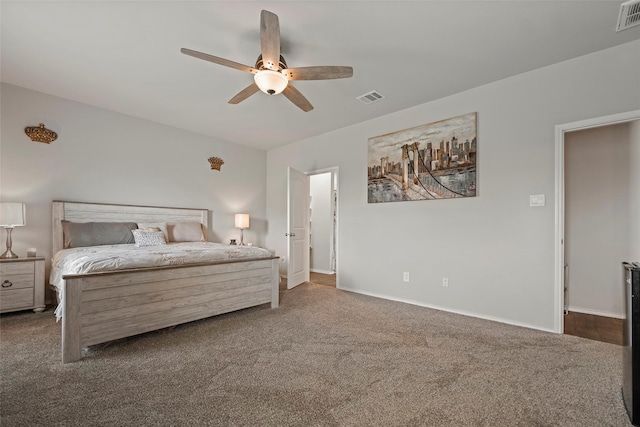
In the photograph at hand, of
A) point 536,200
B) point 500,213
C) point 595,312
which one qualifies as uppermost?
point 536,200

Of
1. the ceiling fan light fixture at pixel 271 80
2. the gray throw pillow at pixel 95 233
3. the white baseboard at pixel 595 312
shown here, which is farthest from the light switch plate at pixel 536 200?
the gray throw pillow at pixel 95 233

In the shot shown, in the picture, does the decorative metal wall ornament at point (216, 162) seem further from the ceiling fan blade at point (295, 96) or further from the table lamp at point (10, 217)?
the ceiling fan blade at point (295, 96)

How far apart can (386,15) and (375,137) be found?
210cm

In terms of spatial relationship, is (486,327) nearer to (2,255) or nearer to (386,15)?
(386,15)

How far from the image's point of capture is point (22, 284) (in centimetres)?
307

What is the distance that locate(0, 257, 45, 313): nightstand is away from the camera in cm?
297

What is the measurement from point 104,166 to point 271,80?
326 cm

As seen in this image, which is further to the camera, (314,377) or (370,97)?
(370,97)

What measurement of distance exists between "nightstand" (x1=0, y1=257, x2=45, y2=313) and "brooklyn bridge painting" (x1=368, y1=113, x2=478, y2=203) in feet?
13.8

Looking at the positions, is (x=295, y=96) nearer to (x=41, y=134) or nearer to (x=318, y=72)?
(x=318, y=72)

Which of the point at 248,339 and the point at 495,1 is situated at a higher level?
the point at 495,1

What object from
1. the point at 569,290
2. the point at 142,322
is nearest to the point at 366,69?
the point at 142,322

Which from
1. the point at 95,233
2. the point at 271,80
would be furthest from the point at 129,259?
the point at 271,80

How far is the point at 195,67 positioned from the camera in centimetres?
283
